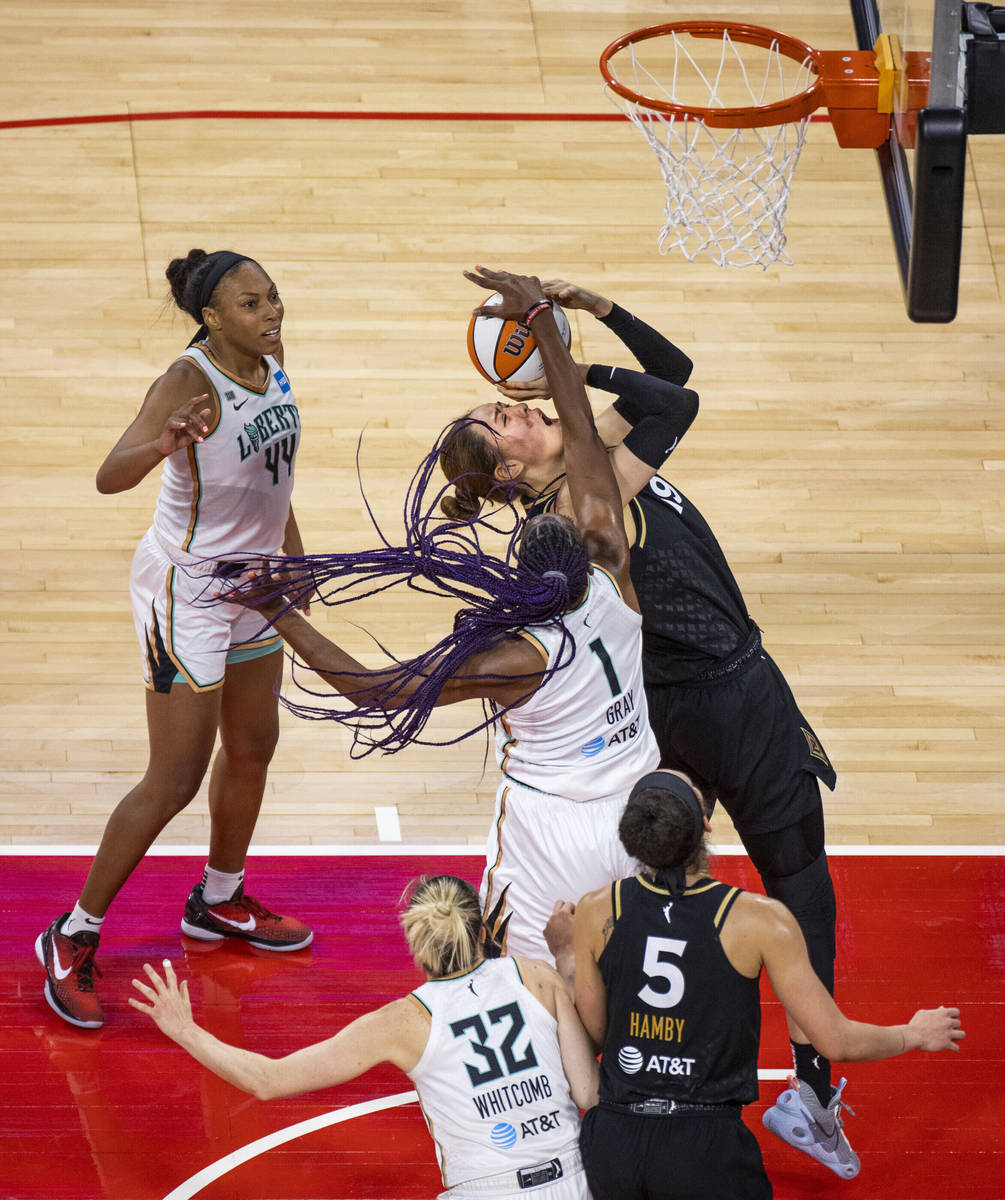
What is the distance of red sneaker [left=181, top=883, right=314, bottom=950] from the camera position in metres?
5.02

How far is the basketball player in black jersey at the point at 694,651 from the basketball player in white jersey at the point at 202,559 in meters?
0.65

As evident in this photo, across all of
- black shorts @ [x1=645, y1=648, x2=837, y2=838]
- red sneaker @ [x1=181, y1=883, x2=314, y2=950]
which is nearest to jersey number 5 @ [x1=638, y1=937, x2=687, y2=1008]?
black shorts @ [x1=645, y1=648, x2=837, y2=838]

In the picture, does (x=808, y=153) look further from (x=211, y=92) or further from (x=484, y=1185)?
(x=484, y=1185)

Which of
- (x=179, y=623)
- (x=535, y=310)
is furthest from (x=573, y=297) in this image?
(x=179, y=623)

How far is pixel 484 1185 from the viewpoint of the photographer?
11.0 ft

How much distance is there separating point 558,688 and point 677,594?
63 cm

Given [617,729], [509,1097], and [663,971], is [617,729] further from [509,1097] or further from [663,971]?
[509,1097]

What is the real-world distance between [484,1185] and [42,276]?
6048mm

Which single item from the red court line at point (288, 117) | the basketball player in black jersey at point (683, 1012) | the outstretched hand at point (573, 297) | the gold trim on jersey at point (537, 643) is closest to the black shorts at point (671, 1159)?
the basketball player in black jersey at point (683, 1012)

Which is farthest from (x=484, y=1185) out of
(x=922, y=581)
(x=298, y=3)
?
(x=298, y=3)

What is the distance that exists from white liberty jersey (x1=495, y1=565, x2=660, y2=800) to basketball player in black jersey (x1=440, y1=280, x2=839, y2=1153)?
1.27ft

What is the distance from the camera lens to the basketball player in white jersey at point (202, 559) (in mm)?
4426

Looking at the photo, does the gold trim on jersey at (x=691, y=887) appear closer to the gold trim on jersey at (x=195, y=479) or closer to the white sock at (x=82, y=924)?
the gold trim on jersey at (x=195, y=479)

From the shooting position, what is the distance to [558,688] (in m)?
3.72
